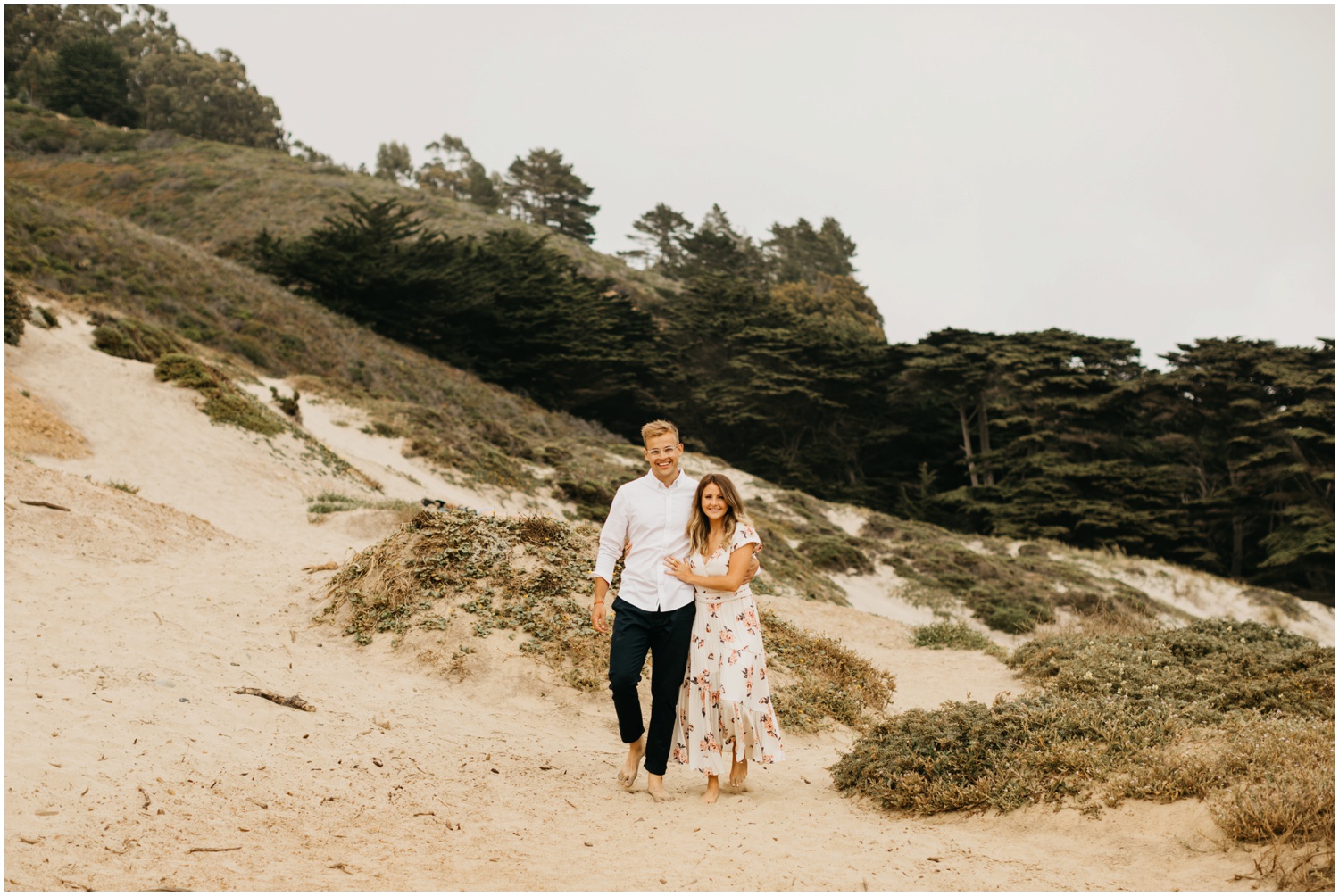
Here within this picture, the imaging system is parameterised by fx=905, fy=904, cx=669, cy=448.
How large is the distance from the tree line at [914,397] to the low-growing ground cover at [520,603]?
922 inches

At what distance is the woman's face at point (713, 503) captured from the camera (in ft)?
14.1

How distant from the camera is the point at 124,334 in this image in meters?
16.2

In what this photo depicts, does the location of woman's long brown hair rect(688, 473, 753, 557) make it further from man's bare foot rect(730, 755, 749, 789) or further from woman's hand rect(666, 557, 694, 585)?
man's bare foot rect(730, 755, 749, 789)

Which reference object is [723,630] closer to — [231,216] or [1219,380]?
[1219,380]

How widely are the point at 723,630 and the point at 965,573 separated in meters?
15.8

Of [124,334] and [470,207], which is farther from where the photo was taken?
[470,207]

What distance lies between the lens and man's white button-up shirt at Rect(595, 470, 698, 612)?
423 cm

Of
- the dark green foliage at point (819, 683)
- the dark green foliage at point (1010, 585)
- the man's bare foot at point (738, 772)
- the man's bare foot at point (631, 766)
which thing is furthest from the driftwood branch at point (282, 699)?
the dark green foliage at point (1010, 585)

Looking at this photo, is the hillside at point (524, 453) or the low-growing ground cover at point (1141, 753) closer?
the low-growing ground cover at point (1141, 753)

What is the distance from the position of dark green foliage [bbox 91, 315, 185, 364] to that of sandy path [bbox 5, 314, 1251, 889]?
338 inches

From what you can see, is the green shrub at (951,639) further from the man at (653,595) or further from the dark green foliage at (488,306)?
the dark green foliage at (488,306)

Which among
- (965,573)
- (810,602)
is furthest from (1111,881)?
(965,573)

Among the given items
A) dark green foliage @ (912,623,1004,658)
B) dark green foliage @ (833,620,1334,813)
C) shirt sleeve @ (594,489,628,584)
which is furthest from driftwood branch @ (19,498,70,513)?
dark green foliage @ (912,623,1004,658)

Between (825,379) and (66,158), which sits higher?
(66,158)
